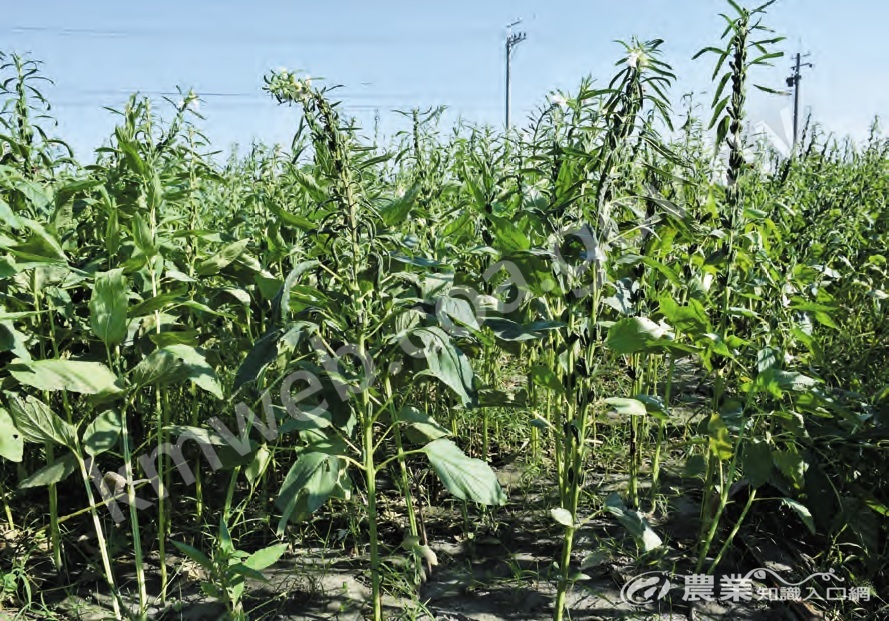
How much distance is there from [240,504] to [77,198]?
1.22m

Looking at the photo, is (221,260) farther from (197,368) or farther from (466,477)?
(466,477)

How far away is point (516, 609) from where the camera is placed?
229 cm

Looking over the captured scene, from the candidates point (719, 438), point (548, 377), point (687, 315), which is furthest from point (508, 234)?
point (719, 438)

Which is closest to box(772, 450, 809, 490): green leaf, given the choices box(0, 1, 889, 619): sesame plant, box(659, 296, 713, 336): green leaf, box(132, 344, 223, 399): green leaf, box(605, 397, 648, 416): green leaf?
box(0, 1, 889, 619): sesame plant

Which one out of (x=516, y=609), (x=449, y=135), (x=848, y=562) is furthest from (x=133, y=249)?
(x=848, y=562)

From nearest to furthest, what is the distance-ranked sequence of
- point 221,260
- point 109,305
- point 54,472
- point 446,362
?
point 446,362 < point 109,305 < point 54,472 < point 221,260

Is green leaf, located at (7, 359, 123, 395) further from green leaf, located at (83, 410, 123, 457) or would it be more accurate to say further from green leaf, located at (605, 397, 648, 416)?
green leaf, located at (605, 397, 648, 416)

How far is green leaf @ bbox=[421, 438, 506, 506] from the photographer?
6.01ft

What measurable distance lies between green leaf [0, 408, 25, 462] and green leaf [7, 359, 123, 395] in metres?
0.15

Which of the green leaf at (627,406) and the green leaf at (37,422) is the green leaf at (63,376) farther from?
the green leaf at (627,406)

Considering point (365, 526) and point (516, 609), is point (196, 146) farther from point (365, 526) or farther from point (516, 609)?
point (516, 609)

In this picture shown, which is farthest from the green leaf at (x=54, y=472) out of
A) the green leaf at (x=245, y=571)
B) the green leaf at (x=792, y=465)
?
the green leaf at (x=792, y=465)

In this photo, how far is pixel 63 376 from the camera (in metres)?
1.99

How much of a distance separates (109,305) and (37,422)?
0.42 meters
